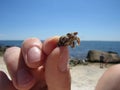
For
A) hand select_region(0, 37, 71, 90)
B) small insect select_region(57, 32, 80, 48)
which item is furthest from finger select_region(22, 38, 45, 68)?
small insect select_region(57, 32, 80, 48)

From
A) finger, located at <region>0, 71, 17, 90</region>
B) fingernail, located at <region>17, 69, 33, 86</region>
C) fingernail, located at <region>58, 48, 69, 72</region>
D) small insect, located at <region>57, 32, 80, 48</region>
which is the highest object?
small insect, located at <region>57, 32, 80, 48</region>

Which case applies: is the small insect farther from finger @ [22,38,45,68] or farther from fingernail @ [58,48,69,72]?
finger @ [22,38,45,68]

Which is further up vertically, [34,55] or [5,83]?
[34,55]

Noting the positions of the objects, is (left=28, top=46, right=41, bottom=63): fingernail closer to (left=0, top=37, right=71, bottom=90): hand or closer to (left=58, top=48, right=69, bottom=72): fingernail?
(left=0, top=37, right=71, bottom=90): hand

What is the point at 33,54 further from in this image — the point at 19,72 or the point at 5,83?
the point at 5,83

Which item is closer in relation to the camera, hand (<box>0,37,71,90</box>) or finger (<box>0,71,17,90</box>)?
hand (<box>0,37,71,90</box>)

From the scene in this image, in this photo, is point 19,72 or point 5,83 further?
point 5,83

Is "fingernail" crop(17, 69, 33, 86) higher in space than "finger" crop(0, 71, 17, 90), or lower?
higher

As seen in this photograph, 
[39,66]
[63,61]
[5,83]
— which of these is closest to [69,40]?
[63,61]
